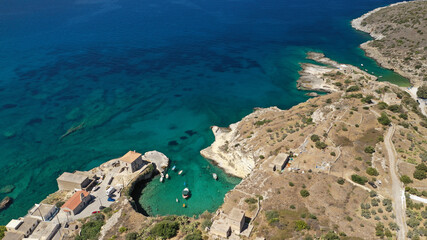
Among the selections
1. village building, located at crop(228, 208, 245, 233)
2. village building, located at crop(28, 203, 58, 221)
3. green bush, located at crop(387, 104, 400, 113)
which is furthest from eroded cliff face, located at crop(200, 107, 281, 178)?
village building, located at crop(28, 203, 58, 221)

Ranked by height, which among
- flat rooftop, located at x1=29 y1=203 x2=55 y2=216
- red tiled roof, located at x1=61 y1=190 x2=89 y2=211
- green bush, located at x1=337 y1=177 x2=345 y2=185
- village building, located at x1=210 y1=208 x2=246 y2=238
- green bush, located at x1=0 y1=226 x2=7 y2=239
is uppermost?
green bush, located at x1=337 y1=177 x2=345 y2=185

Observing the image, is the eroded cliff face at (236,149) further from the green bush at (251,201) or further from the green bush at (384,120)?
the green bush at (384,120)

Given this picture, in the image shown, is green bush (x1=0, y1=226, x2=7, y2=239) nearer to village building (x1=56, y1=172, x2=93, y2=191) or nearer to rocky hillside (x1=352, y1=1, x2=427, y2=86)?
village building (x1=56, y1=172, x2=93, y2=191)

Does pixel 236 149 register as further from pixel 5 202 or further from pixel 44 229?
pixel 5 202

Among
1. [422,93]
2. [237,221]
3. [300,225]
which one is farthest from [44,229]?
[422,93]

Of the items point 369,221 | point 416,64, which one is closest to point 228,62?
point 416,64

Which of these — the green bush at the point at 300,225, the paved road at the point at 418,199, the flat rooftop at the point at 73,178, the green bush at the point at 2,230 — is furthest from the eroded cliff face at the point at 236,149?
the green bush at the point at 2,230
